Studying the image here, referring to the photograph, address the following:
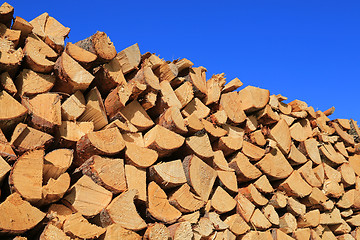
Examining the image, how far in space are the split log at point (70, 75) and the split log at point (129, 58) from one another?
40cm

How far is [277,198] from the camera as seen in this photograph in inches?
145

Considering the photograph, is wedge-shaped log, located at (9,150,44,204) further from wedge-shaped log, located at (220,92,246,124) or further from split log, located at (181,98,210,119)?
wedge-shaped log, located at (220,92,246,124)

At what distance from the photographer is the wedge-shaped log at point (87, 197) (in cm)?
234

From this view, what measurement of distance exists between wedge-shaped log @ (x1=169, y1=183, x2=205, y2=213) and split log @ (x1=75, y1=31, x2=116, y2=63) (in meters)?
1.14

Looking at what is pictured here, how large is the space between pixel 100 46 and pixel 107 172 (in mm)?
952

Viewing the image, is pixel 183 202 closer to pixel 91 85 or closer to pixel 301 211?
pixel 91 85

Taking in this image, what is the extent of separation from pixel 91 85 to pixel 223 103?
4.44 feet

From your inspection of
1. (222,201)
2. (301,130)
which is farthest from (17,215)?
(301,130)

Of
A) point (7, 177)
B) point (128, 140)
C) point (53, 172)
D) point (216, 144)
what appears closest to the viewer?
point (7, 177)

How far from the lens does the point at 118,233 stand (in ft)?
7.79

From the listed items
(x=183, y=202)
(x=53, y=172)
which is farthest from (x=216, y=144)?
(x=53, y=172)

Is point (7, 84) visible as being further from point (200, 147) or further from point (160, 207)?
point (200, 147)

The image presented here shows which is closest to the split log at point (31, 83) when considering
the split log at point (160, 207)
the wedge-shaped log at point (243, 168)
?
the split log at point (160, 207)

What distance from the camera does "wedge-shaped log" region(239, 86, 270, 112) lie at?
378 cm
